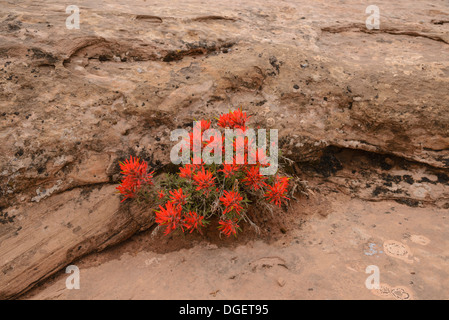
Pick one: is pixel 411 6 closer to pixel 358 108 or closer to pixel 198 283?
pixel 358 108

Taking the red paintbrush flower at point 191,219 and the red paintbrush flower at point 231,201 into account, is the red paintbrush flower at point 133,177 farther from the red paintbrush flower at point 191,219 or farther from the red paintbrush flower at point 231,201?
the red paintbrush flower at point 231,201

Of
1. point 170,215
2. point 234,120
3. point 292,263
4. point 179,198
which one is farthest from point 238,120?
point 292,263

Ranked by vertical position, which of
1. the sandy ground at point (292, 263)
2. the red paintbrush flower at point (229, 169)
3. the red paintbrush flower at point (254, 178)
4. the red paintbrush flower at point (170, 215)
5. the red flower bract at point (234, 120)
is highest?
the red flower bract at point (234, 120)

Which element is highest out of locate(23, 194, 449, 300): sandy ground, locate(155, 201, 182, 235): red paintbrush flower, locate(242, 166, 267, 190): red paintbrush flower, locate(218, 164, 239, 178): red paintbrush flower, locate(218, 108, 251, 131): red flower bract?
locate(218, 108, 251, 131): red flower bract

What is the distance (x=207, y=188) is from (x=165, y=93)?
126cm

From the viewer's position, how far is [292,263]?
265 centimetres

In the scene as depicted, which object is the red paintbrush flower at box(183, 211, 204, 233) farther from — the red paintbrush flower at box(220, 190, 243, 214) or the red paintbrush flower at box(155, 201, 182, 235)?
the red paintbrush flower at box(220, 190, 243, 214)

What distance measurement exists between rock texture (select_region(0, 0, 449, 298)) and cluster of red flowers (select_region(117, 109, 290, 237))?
0.51 metres

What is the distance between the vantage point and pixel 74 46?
323 cm

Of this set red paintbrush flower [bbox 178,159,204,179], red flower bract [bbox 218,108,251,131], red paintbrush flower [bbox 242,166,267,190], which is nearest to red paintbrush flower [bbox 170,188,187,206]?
red paintbrush flower [bbox 178,159,204,179]

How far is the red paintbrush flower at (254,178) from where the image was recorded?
8.39 ft

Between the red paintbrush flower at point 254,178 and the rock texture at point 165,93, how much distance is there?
90 cm

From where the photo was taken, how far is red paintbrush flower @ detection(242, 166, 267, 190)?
256 centimetres

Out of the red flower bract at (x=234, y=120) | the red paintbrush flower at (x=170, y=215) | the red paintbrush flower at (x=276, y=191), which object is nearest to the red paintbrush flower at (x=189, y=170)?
the red paintbrush flower at (x=170, y=215)
